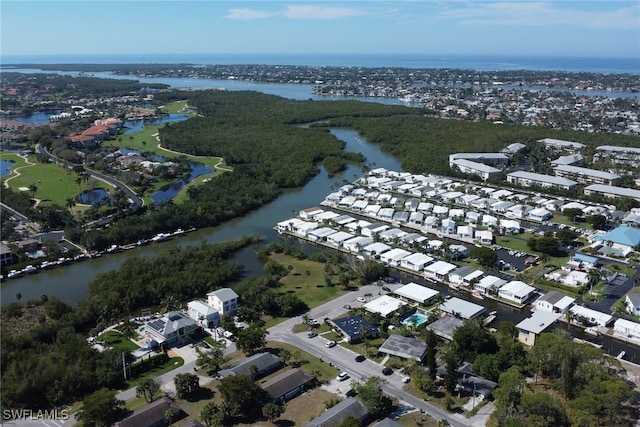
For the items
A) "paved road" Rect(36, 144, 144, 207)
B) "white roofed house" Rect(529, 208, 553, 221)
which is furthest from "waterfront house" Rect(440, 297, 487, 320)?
"paved road" Rect(36, 144, 144, 207)

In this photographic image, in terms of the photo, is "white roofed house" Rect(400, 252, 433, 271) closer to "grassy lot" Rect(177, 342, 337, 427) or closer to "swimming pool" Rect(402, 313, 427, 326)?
"swimming pool" Rect(402, 313, 427, 326)

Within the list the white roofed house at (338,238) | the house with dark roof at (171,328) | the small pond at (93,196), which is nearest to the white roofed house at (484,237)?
the white roofed house at (338,238)

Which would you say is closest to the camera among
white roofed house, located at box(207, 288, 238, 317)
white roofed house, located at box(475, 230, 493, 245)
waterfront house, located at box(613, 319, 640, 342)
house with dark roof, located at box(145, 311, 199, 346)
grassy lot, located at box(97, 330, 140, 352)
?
grassy lot, located at box(97, 330, 140, 352)

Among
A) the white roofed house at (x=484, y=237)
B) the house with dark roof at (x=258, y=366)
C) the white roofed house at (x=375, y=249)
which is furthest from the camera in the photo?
the white roofed house at (x=484, y=237)

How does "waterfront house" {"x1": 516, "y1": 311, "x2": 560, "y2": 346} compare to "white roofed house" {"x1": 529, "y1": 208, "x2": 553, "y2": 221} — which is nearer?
"waterfront house" {"x1": 516, "y1": 311, "x2": 560, "y2": 346}

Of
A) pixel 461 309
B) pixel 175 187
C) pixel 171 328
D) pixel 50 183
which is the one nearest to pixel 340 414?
pixel 171 328

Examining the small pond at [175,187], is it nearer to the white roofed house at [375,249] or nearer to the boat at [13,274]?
the boat at [13,274]

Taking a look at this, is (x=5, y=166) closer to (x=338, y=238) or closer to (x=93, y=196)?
(x=93, y=196)
